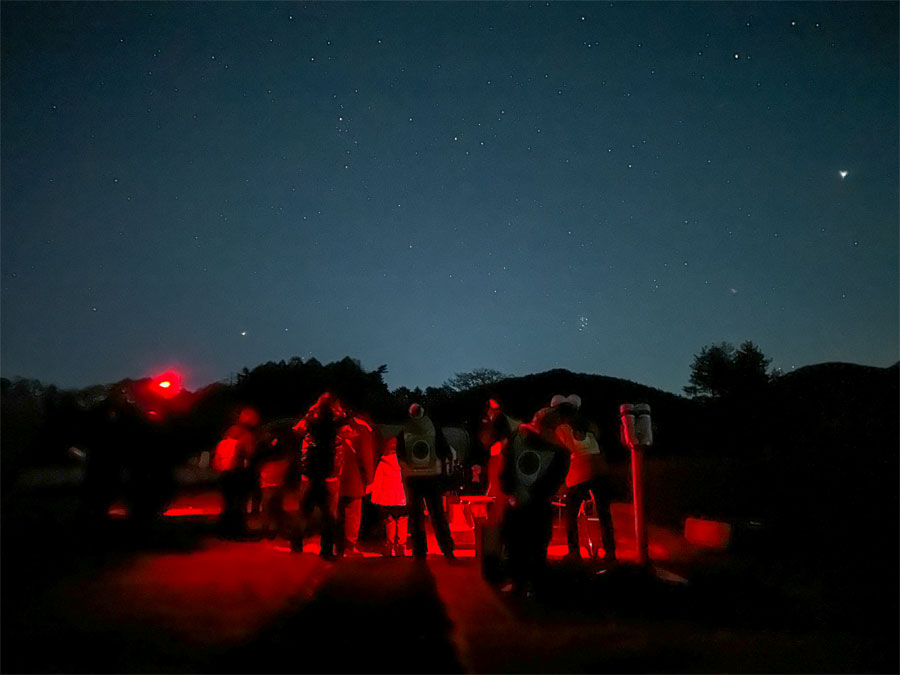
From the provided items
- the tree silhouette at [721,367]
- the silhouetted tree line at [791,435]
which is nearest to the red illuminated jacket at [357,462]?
the silhouetted tree line at [791,435]

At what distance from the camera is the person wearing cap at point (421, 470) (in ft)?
24.1

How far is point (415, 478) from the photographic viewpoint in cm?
736

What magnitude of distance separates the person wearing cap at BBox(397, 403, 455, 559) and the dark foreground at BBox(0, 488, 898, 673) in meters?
0.42

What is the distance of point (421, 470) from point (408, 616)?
2392 mm

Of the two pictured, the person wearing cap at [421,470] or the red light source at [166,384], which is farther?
the red light source at [166,384]

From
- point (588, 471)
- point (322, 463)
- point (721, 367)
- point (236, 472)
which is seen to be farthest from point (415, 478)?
point (721, 367)

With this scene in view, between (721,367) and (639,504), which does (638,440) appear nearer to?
(639,504)

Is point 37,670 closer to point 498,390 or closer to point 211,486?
point 211,486

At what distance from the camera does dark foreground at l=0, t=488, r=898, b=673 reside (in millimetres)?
4105

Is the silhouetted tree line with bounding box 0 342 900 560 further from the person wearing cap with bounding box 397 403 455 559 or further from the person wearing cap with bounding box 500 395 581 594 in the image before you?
the person wearing cap with bounding box 500 395 581 594

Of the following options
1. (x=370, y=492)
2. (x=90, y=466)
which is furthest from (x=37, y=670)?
(x=370, y=492)

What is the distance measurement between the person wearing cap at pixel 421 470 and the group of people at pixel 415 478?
1 cm

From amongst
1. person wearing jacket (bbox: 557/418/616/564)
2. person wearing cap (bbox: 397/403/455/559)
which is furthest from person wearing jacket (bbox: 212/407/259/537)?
person wearing jacket (bbox: 557/418/616/564)

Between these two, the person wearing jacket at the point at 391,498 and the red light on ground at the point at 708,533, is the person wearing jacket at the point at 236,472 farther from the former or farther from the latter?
the red light on ground at the point at 708,533
